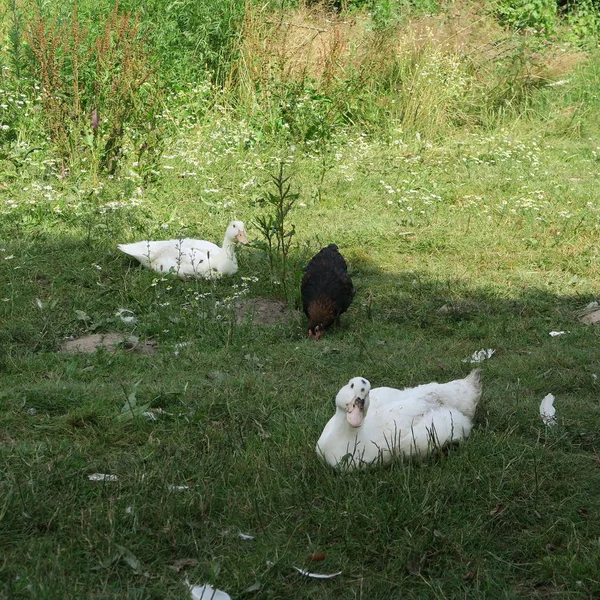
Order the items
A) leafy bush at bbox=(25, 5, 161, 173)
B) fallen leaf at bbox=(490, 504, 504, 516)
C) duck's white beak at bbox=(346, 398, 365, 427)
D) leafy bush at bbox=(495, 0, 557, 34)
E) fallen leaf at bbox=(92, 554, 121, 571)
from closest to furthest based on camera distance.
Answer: fallen leaf at bbox=(92, 554, 121, 571) < fallen leaf at bbox=(490, 504, 504, 516) < duck's white beak at bbox=(346, 398, 365, 427) < leafy bush at bbox=(25, 5, 161, 173) < leafy bush at bbox=(495, 0, 557, 34)

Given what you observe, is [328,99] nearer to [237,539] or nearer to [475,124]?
[475,124]

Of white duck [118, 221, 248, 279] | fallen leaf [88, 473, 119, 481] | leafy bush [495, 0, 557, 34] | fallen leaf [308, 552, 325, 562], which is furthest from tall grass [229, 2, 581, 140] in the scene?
fallen leaf [308, 552, 325, 562]

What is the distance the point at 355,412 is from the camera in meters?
3.93

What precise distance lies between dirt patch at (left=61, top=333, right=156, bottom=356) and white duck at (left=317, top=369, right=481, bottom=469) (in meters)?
1.95

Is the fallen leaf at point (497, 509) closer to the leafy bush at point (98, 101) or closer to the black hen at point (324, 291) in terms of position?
the black hen at point (324, 291)

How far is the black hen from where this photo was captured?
6309 mm

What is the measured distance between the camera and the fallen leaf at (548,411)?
4.58m

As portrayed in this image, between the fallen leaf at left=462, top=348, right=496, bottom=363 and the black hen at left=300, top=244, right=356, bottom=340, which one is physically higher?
the black hen at left=300, top=244, right=356, bottom=340

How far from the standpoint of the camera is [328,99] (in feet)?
36.8

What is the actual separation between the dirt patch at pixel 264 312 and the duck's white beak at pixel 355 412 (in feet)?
8.04

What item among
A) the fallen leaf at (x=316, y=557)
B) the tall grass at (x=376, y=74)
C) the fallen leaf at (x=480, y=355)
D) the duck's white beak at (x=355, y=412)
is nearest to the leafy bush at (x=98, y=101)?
the tall grass at (x=376, y=74)

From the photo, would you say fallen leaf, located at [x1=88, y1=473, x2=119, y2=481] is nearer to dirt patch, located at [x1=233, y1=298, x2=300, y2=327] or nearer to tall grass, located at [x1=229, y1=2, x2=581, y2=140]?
dirt patch, located at [x1=233, y1=298, x2=300, y2=327]

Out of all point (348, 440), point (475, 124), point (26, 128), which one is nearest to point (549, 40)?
point (475, 124)

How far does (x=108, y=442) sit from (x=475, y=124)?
8921mm
